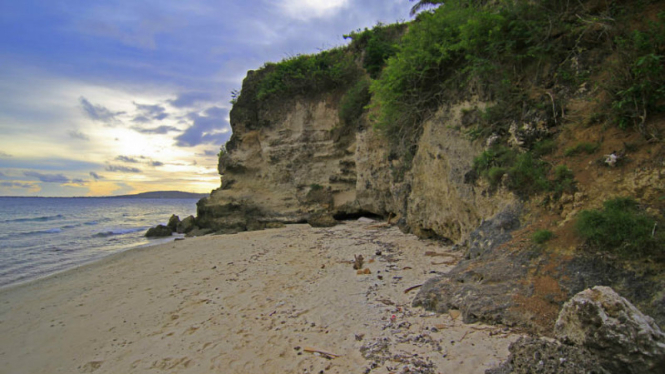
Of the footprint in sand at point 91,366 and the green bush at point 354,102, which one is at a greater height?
the green bush at point 354,102

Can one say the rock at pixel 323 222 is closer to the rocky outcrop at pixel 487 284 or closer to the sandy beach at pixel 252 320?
the sandy beach at pixel 252 320

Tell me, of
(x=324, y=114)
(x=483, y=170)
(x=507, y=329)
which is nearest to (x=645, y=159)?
(x=483, y=170)

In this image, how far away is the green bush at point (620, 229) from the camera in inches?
139

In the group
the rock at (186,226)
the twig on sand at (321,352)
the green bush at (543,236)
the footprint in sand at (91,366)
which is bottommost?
the footprint in sand at (91,366)

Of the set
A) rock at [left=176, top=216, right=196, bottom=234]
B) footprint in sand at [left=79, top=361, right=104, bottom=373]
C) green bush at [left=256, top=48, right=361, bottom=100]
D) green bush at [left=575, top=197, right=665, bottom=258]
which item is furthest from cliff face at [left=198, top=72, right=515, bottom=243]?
footprint in sand at [left=79, top=361, right=104, bottom=373]

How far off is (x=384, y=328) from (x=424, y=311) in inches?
28.2

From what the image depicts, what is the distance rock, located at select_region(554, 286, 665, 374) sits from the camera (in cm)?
224

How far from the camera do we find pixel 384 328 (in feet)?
13.4

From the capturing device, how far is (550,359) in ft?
7.67

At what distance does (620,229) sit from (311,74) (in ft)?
58.3

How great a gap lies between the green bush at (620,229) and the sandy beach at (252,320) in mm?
1666

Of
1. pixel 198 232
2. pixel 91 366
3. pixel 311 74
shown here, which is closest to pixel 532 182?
pixel 91 366

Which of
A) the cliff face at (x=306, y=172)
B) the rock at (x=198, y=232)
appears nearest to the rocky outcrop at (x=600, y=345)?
the cliff face at (x=306, y=172)

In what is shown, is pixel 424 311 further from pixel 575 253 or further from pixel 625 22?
pixel 625 22
